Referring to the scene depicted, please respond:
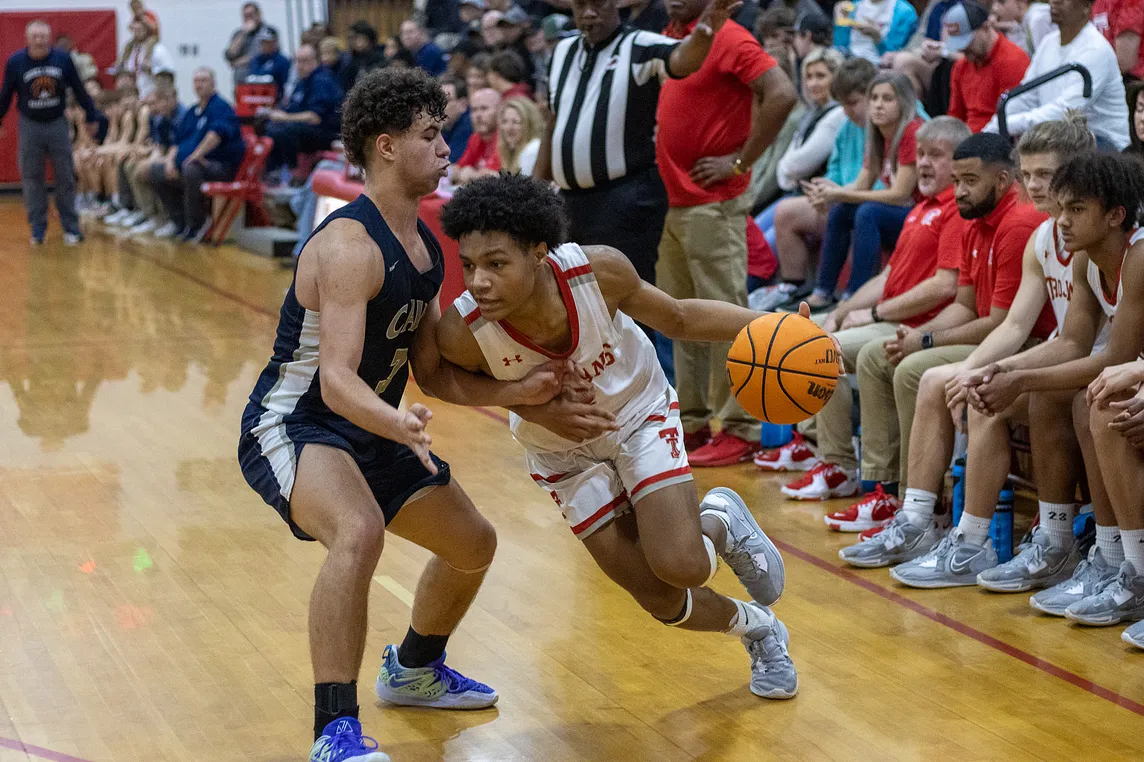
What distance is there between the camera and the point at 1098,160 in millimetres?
4090

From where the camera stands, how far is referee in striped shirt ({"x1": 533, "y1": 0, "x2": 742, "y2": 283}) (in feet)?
19.4

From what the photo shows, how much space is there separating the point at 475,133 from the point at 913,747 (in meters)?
6.86

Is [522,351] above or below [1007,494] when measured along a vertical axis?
above

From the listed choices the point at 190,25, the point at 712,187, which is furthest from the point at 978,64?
the point at 190,25

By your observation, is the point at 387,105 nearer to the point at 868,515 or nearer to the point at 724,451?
the point at 868,515

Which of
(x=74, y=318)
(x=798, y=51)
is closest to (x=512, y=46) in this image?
(x=798, y=51)

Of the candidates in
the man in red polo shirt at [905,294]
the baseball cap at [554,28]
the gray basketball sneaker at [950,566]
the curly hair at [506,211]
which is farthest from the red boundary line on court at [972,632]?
the baseball cap at [554,28]

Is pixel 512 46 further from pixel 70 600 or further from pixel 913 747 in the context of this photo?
pixel 913 747

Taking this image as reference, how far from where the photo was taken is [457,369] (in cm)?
347

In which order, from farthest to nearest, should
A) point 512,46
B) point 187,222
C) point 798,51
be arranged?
point 187,222 < point 512,46 < point 798,51

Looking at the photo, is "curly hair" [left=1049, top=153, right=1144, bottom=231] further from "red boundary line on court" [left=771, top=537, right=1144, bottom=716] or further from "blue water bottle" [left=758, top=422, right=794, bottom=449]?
"blue water bottle" [left=758, top=422, right=794, bottom=449]

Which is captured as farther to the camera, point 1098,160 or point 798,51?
point 798,51

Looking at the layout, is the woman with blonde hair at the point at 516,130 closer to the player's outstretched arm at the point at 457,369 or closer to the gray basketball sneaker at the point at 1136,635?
the player's outstretched arm at the point at 457,369

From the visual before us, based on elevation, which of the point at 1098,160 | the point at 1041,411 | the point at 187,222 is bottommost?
the point at 187,222
